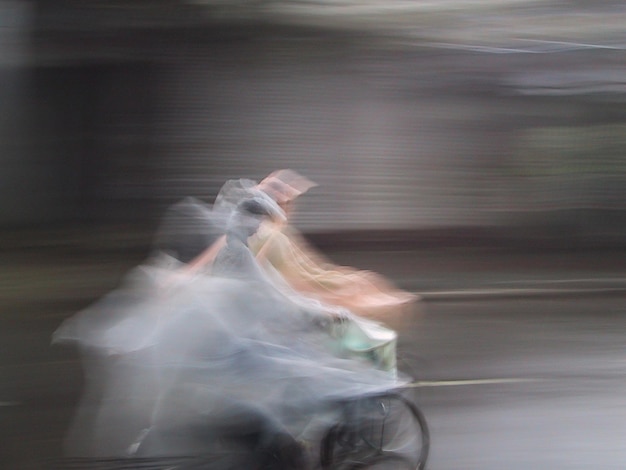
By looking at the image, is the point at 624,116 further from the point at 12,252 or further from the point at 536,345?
the point at 12,252

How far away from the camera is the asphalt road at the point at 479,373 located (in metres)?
5.47

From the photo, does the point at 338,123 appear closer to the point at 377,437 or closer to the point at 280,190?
the point at 280,190

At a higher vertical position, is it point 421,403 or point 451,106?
point 451,106

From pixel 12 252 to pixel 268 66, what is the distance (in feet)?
12.8

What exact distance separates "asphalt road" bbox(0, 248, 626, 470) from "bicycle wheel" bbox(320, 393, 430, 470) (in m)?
0.55

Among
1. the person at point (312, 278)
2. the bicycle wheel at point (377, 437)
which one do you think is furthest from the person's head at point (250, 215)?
the bicycle wheel at point (377, 437)

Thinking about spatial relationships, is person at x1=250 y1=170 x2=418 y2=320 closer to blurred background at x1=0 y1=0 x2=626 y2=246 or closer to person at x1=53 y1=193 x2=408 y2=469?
person at x1=53 y1=193 x2=408 y2=469

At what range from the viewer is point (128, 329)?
406 centimetres

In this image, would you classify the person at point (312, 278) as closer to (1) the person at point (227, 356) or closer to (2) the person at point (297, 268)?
(2) the person at point (297, 268)

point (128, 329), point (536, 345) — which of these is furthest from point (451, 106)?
point (128, 329)

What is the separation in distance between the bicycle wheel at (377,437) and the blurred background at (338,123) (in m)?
6.40

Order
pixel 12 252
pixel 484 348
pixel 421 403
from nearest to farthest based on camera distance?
pixel 421 403 < pixel 484 348 < pixel 12 252

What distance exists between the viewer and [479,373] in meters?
7.04

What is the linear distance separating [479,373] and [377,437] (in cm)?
280
